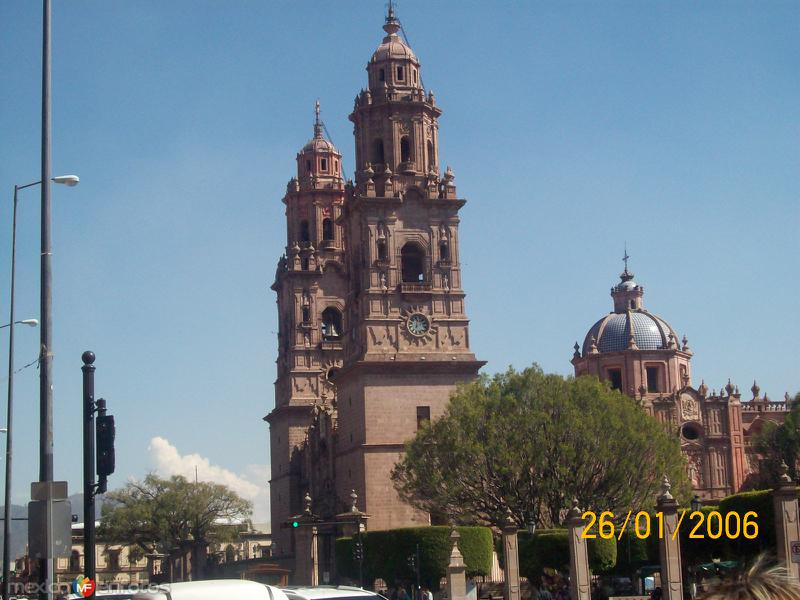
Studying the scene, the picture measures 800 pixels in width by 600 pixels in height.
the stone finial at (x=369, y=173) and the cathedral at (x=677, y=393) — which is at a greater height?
the stone finial at (x=369, y=173)

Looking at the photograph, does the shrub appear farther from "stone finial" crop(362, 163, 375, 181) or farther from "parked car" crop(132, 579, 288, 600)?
"parked car" crop(132, 579, 288, 600)

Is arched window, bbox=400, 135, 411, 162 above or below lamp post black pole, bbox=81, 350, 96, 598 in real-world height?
above

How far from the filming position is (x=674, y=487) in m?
62.8

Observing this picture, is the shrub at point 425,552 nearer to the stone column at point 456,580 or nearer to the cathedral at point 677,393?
the stone column at point 456,580

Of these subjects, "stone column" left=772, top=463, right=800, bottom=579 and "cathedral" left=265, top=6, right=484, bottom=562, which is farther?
"cathedral" left=265, top=6, right=484, bottom=562

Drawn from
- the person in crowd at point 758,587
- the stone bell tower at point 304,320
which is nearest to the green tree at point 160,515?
the stone bell tower at point 304,320

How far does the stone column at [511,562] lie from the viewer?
160 feet

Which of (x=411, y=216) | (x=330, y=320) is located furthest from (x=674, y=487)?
(x=330, y=320)

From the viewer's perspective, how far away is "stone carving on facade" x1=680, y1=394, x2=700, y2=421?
105500mm

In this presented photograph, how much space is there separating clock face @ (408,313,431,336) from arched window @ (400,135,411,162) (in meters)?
10.2

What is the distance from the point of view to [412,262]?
255 ft

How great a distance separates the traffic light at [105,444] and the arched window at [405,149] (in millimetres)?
57924

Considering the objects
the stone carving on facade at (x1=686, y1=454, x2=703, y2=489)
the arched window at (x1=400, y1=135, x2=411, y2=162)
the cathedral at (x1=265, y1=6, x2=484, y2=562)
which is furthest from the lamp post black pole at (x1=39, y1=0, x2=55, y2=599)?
the stone carving on facade at (x1=686, y1=454, x2=703, y2=489)

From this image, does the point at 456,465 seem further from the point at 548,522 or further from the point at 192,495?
the point at 192,495
